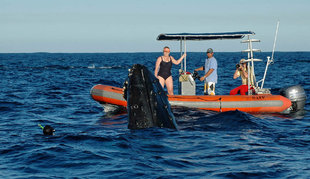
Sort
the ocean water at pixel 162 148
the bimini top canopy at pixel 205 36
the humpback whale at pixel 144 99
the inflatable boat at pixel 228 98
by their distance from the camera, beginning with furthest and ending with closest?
the bimini top canopy at pixel 205 36 < the inflatable boat at pixel 228 98 < the humpback whale at pixel 144 99 < the ocean water at pixel 162 148

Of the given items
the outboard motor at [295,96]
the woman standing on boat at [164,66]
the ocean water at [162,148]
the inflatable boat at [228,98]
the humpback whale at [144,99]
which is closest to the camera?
the ocean water at [162,148]

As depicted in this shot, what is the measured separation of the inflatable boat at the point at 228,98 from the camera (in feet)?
46.7

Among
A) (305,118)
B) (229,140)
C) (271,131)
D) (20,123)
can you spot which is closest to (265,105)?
(305,118)

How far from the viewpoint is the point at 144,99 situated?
27.9 feet

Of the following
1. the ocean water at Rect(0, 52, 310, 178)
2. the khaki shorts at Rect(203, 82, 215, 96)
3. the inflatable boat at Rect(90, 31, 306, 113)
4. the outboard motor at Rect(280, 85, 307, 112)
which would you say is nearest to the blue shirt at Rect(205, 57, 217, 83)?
the khaki shorts at Rect(203, 82, 215, 96)

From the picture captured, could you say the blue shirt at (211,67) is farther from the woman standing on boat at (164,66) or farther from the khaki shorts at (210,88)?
the woman standing on boat at (164,66)

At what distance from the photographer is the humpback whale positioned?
8500 millimetres

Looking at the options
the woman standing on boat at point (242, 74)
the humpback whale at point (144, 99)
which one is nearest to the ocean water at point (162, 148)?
the humpback whale at point (144, 99)

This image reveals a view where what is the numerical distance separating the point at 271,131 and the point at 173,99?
4042mm

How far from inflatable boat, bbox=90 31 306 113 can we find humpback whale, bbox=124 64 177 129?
17.9 ft

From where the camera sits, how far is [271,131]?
36.2ft

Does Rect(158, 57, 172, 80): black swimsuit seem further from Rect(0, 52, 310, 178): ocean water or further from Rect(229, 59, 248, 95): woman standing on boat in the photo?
Rect(229, 59, 248, 95): woman standing on boat

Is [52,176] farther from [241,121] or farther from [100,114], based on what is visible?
[100,114]

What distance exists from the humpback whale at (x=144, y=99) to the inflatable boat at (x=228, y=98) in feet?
17.9
